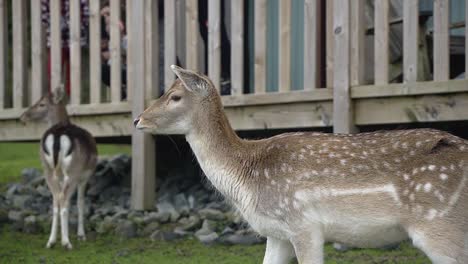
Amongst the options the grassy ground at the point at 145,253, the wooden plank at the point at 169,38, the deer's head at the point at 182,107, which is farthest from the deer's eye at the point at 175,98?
the wooden plank at the point at 169,38

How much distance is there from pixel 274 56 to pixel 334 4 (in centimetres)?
268

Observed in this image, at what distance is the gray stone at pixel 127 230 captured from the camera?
10.3 m

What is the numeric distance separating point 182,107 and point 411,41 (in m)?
2.79

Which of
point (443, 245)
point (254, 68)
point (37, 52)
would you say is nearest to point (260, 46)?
point (254, 68)

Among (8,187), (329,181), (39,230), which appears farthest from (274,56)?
(329,181)

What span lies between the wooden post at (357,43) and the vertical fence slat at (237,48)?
4.54 feet

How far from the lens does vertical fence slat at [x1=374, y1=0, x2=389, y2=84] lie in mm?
9258

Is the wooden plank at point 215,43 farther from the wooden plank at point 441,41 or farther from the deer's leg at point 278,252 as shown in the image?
the deer's leg at point 278,252

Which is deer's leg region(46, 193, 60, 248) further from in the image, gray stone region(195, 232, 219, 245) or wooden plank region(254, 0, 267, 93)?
wooden plank region(254, 0, 267, 93)

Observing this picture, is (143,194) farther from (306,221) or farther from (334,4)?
(306,221)

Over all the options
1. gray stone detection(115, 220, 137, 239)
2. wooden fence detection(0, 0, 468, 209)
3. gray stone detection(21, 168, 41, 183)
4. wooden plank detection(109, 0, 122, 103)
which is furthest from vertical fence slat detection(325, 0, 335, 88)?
gray stone detection(21, 168, 41, 183)

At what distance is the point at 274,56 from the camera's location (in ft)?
40.0

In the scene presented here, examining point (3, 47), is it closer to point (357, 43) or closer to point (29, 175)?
point (29, 175)

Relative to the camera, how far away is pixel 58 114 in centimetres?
1176
